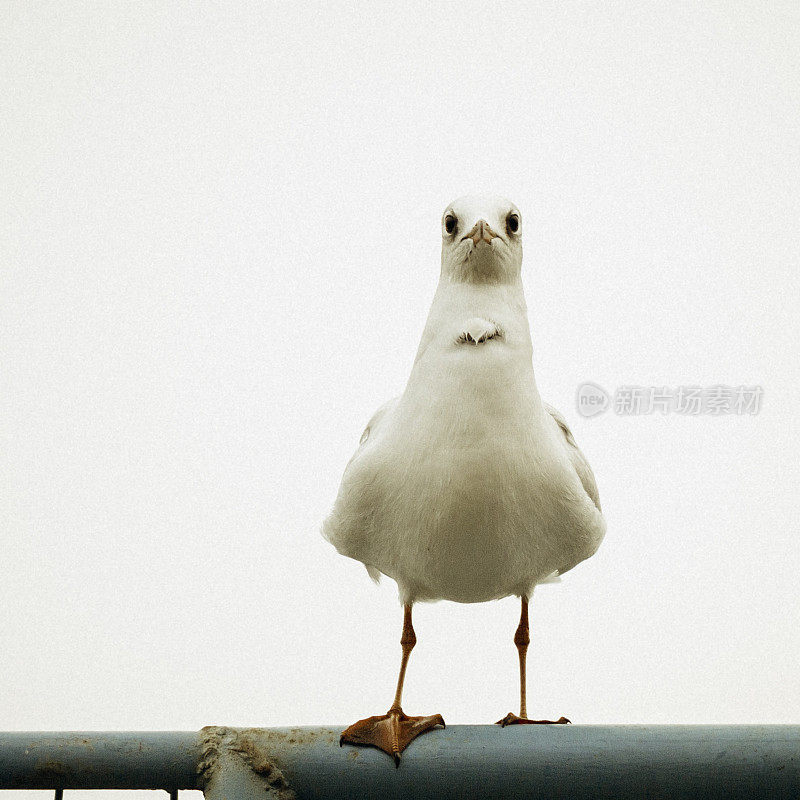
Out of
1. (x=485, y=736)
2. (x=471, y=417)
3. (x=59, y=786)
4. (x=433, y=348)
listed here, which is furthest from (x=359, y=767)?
(x=433, y=348)

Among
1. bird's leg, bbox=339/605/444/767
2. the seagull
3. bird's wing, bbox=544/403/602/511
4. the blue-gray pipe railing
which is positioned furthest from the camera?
bird's wing, bbox=544/403/602/511

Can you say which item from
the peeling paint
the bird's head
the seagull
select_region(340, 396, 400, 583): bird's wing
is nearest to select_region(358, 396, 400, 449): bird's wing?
select_region(340, 396, 400, 583): bird's wing

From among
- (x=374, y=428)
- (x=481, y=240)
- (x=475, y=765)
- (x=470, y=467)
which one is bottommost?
(x=475, y=765)

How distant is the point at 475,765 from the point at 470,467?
0.59m

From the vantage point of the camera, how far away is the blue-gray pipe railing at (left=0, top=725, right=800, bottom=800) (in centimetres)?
137

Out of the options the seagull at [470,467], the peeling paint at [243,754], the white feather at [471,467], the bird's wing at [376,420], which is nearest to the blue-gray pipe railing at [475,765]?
the peeling paint at [243,754]

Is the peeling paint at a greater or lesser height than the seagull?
lesser

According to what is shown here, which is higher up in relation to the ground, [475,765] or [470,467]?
[470,467]

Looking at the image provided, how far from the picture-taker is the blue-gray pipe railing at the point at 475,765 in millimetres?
1368

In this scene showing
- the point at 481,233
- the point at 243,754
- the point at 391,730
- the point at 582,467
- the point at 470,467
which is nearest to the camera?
the point at 243,754

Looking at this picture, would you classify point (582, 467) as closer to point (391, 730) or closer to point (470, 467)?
point (470, 467)

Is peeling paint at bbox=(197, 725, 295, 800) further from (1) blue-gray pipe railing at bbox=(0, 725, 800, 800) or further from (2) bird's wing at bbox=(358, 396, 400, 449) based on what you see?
(2) bird's wing at bbox=(358, 396, 400, 449)

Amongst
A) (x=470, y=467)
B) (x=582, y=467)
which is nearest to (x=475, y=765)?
(x=470, y=467)

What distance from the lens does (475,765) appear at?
1418mm
